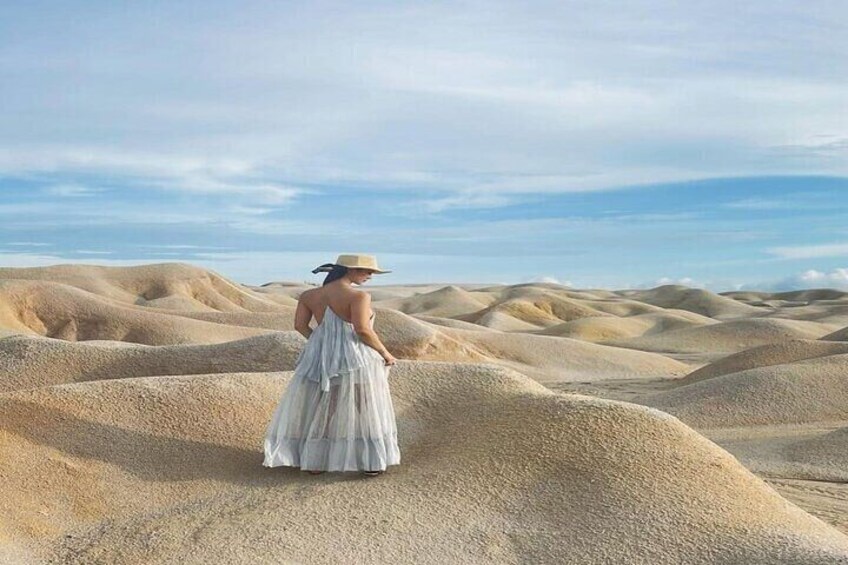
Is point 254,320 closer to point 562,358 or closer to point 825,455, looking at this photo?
point 562,358

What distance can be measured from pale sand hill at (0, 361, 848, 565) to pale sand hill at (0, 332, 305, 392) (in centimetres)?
416

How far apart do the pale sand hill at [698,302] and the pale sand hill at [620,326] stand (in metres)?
9.51

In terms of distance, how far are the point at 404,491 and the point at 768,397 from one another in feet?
28.8

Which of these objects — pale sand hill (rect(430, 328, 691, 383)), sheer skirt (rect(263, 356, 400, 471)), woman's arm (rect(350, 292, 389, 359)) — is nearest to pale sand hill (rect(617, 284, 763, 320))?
pale sand hill (rect(430, 328, 691, 383))

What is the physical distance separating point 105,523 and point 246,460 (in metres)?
1.19

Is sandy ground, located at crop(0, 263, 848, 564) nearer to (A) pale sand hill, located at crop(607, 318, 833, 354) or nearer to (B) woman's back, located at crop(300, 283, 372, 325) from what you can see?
(B) woman's back, located at crop(300, 283, 372, 325)

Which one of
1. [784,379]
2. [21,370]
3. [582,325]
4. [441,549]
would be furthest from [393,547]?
[582,325]

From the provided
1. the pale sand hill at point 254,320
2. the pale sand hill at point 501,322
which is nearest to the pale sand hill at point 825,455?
the pale sand hill at point 254,320

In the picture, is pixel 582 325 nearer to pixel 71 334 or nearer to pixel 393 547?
pixel 71 334

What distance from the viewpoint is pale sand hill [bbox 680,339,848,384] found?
1734 cm

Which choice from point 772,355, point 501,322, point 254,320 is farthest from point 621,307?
point 772,355

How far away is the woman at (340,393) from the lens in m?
6.58

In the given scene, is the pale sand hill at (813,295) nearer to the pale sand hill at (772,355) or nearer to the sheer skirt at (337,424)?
the pale sand hill at (772,355)

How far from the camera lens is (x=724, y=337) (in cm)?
2902
